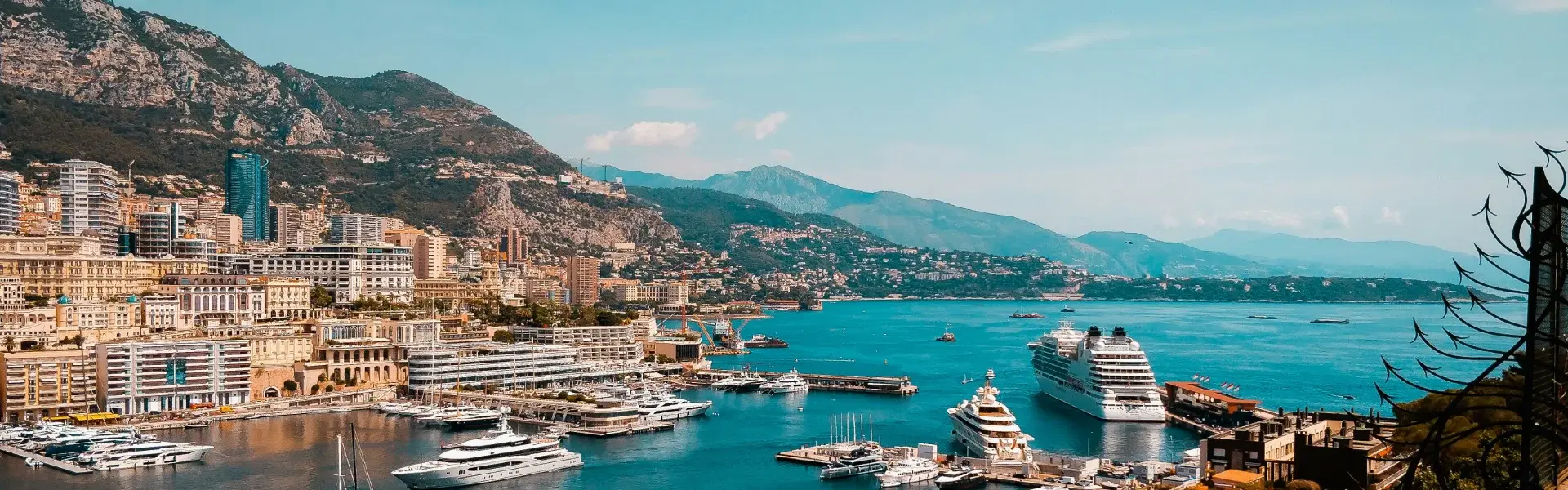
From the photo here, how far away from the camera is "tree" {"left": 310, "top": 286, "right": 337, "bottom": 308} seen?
5475 cm

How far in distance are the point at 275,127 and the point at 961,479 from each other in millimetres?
89885

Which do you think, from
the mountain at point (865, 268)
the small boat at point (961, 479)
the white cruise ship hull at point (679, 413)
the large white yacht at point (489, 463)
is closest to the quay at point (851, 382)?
the white cruise ship hull at point (679, 413)

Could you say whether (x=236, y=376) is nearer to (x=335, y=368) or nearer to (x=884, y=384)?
(x=335, y=368)

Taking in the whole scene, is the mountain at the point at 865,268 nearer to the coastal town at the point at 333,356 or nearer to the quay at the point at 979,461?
the coastal town at the point at 333,356

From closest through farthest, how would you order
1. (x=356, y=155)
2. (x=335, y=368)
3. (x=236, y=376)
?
(x=236, y=376), (x=335, y=368), (x=356, y=155)

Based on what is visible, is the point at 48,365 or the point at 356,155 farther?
the point at 356,155

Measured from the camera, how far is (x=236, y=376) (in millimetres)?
41656

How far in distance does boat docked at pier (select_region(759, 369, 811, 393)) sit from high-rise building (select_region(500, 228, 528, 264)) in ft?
173

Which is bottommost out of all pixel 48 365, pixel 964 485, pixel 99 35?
pixel 964 485

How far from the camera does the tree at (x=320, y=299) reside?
54750mm

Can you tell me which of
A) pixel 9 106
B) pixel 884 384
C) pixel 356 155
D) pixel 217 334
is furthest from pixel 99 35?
pixel 884 384

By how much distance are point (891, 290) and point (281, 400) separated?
136 m

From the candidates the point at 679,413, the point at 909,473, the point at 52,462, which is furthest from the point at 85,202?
the point at 909,473

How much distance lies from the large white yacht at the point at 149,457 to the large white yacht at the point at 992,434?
18.8 metres
